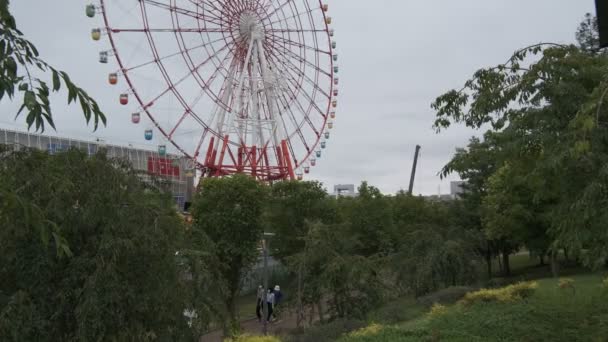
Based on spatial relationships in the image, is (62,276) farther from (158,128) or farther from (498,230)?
(158,128)

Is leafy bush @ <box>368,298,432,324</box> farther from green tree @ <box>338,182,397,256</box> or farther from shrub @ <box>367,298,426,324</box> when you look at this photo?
green tree @ <box>338,182,397,256</box>

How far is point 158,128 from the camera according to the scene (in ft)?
102

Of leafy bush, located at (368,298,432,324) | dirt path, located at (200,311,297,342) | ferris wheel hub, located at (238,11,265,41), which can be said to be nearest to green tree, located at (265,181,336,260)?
dirt path, located at (200,311,297,342)

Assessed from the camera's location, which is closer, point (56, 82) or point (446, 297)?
point (56, 82)

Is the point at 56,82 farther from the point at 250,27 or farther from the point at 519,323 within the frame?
the point at 250,27

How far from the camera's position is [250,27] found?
1404 inches

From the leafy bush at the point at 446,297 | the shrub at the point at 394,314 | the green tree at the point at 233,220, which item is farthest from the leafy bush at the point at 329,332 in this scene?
the green tree at the point at 233,220

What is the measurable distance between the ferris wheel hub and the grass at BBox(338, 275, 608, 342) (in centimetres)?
2610

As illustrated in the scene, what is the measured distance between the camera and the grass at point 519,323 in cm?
940

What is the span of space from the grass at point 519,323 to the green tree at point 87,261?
132 inches

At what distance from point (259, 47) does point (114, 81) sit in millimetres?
8983

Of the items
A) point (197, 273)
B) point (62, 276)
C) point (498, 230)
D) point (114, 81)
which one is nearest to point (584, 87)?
point (197, 273)

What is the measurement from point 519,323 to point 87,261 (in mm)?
6333

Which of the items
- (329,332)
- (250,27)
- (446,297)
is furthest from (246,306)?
(329,332)
